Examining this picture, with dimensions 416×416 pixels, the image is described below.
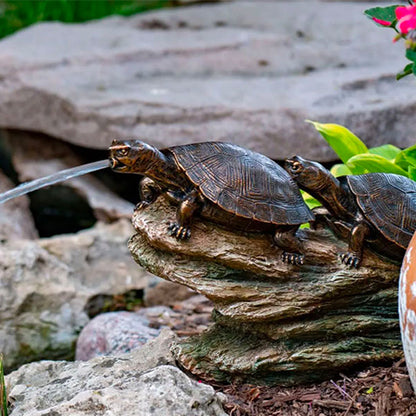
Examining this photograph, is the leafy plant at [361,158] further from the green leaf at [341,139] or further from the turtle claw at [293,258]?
the turtle claw at [293,258]

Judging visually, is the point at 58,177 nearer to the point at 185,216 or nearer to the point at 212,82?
the point at 185,216

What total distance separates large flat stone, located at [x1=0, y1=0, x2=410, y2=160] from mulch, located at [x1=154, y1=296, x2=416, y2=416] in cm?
283

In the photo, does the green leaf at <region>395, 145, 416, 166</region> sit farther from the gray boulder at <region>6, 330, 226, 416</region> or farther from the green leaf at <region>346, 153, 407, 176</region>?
the gray boulder at <region>6, 330, 226, 416</region>

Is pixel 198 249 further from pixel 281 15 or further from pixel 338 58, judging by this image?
pixel 281 15

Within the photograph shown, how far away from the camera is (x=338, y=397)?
258cm

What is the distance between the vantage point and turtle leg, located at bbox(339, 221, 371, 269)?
2635 millimetres

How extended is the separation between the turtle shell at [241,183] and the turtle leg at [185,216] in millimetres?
58

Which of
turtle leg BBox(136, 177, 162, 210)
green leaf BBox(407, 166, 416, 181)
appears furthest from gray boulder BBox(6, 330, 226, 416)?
green leaf BBox(407, 166, 416, 181)

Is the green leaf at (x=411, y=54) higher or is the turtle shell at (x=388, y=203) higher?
the green leaf at (x=411, y=54)

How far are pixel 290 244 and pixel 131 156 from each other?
2.37ft

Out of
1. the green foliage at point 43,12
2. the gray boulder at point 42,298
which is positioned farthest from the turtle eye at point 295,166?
the green foliage at point 43,12

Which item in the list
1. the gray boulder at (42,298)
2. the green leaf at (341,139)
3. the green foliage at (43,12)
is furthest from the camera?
the green foliage at (43,12)

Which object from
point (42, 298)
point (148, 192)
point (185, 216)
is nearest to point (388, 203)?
point (185, 216)

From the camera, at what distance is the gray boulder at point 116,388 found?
7.45 feet
